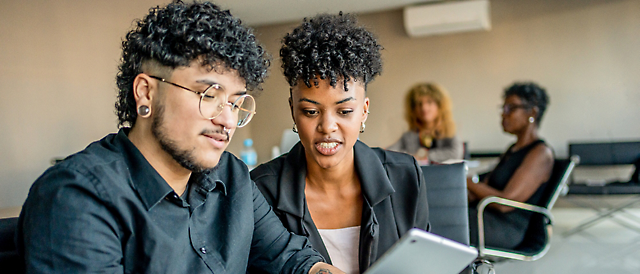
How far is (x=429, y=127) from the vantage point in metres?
4.53

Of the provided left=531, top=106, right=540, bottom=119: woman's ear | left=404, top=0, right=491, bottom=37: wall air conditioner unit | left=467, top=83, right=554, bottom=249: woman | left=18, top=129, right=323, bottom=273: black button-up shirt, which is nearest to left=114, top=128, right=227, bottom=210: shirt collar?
left=18, top=129, right=323, bottom=273: black button-up shirt

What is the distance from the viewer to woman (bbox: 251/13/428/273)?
4.67ft

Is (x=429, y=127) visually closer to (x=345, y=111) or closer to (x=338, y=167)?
(x=338, y=167)

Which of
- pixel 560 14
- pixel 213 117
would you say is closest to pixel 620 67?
pixel 560 14

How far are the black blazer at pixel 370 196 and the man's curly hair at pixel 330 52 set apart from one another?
0.95 ft

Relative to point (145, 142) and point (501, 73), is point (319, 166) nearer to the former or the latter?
point (145, 142)

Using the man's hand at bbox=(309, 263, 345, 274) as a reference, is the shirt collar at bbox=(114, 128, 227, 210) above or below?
above

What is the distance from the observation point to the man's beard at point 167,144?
3.43 feet

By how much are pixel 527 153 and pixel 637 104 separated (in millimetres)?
3718

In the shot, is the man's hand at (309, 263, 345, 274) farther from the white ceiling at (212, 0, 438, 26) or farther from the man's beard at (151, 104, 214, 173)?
the white ceiling at (212, 0, 438, 26)

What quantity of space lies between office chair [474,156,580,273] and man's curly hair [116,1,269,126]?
71.3 inches

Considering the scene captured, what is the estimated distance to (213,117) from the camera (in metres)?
1.07

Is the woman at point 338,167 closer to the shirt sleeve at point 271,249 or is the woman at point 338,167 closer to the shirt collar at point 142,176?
the shirt sleeve at point 271,249

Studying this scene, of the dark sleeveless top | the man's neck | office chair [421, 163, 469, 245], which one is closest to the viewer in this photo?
the man's neck
